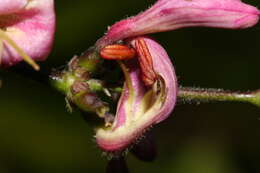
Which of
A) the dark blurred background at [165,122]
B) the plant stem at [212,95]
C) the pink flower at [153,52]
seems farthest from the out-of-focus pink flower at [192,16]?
the dark blurred background at [165,122]

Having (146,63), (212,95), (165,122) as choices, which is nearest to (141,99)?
(146,63)

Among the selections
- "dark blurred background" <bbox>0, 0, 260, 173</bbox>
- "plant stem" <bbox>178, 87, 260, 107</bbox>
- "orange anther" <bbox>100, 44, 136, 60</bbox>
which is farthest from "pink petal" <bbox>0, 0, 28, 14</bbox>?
"dark blurred background" <bbox>0, 0, 260, 173</bbox>

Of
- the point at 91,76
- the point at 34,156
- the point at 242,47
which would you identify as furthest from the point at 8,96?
the point at 91,76

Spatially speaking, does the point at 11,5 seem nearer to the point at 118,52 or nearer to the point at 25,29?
the point at 25,29

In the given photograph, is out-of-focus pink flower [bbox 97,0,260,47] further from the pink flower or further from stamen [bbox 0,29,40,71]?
stamen [bbox 0,29,40,71]

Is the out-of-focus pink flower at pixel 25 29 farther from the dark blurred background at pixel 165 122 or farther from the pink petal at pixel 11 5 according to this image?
the dark blurred background at pixel 165 122

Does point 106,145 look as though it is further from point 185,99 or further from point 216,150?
point 216,150
